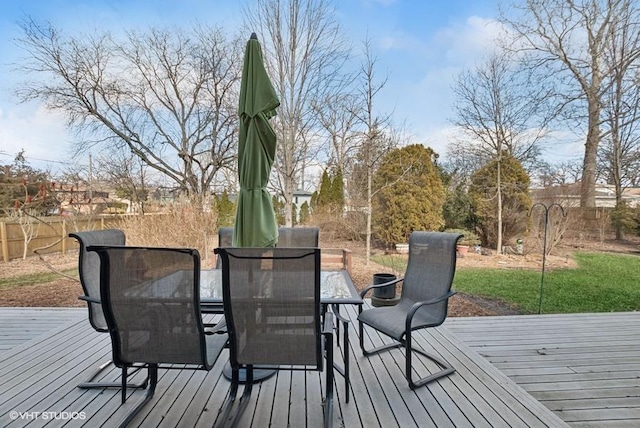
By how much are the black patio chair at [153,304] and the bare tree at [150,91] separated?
330 inches

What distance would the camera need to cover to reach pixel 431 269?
280 cm

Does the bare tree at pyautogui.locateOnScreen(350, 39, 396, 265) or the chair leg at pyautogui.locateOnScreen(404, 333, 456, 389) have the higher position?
the bare tree at pyautogui.locateOnScreen(350, 39, 396, 265)

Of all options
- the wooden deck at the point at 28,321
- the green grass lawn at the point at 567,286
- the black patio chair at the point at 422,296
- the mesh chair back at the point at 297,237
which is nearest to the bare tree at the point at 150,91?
the wooden deck at the point at 28,321

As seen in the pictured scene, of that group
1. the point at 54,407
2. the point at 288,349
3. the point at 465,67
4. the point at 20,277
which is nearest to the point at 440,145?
the point at 465,67

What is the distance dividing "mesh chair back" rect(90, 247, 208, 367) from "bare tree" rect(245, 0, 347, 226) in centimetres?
431

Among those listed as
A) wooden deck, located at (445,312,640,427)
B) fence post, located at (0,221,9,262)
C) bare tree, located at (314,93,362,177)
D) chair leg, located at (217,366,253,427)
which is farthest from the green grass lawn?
fence post, located at (0,221,9,262)

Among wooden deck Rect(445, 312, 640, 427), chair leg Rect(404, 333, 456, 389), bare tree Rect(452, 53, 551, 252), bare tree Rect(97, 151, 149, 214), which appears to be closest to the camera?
wooden deck Rect(445, 312, 640, 427)

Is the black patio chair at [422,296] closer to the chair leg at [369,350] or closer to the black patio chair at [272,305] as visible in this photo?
the chair leg at [369,350]

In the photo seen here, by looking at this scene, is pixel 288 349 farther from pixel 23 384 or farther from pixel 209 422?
pixel 23 384

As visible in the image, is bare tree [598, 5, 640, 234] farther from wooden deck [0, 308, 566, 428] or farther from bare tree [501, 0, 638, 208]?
wooden deck [0, 308, 566, 428]

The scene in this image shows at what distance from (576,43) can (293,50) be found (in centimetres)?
498

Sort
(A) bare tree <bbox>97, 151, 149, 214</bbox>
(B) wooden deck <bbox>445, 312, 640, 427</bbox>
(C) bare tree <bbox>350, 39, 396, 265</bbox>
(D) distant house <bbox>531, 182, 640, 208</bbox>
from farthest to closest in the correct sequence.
Answer: (A) bare tree <bbox>97, 151, 149, 214</bbox> → (D) distant house <bbox>531, 182, 640, 208</bbox> → (C) bare tree <bbox>350, 39, 396, 265</bbox> → (B) wooden deck <bbox>445, 312, 640, 427</bbox>

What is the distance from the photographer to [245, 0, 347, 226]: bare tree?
531 centimetres

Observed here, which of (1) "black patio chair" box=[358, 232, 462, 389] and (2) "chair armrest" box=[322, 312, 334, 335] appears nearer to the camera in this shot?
(2) "chair armrest" box=[322, 312, 334, 335]
